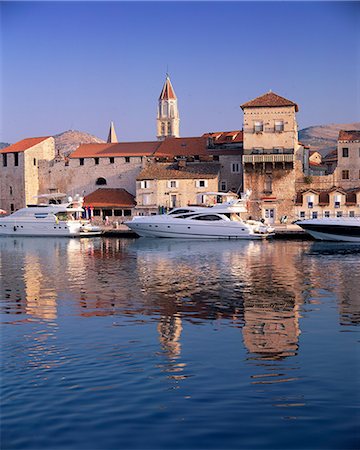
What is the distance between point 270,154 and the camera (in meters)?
52.2

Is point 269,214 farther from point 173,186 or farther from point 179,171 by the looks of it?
point 179,171

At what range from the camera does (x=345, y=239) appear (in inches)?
1580

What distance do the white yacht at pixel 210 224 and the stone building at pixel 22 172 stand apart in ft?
68.2

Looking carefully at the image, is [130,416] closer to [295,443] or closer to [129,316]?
[295,443]

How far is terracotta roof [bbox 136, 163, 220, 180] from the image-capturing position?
54.4 metres

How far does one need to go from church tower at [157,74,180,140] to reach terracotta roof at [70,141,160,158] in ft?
128

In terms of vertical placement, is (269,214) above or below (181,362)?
above

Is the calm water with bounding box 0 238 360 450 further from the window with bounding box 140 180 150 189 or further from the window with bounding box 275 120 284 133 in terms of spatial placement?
the window with bounding box 140 180 150 189

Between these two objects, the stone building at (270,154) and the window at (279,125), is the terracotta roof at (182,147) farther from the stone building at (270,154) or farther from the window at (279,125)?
the window at (279,125)

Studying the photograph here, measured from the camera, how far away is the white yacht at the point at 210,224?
144 ft

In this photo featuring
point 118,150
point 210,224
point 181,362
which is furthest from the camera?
point 118,150

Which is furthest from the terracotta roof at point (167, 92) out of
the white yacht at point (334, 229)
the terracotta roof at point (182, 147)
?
the white yacht at point (334, 229)

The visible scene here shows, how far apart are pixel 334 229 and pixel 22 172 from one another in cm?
3352

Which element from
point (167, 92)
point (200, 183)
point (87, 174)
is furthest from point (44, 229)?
point (167, 92)
